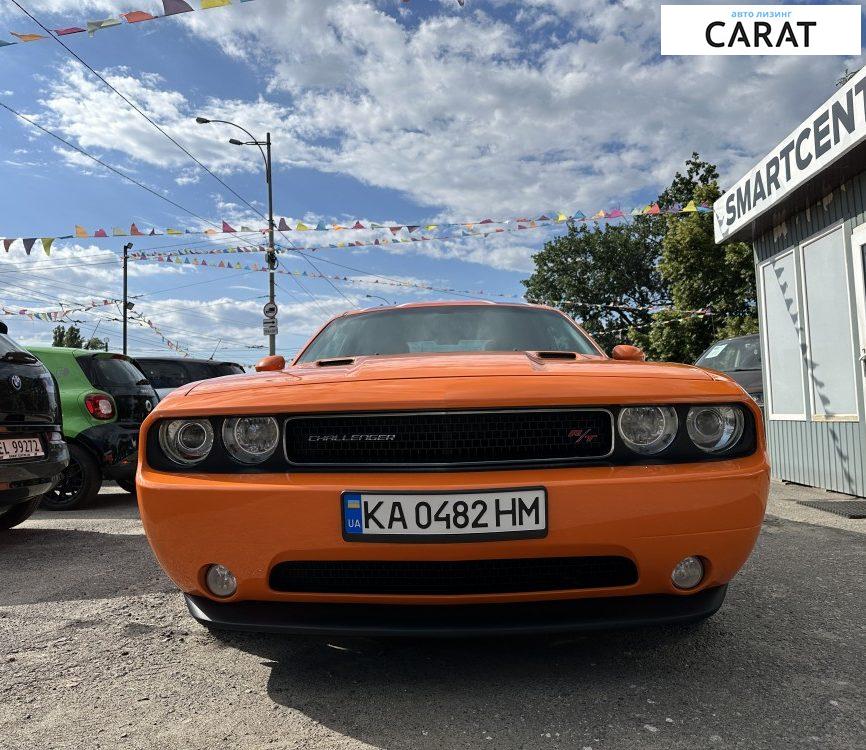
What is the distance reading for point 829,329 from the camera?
6855mm

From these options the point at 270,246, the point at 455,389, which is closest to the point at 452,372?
the point at 455,389

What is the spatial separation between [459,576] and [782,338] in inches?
275

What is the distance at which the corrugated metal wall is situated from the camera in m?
6.31

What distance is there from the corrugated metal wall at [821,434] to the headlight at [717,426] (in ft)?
16.1

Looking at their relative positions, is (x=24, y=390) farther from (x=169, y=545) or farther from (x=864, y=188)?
(x=864, y=188)

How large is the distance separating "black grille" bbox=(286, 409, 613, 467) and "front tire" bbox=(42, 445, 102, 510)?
5074mm

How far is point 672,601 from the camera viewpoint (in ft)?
7.12

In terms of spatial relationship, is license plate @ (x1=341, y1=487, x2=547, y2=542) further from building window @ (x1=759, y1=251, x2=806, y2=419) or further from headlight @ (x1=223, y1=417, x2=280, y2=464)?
building window @ (x1=759, y1=251, x2=806, y2=419)

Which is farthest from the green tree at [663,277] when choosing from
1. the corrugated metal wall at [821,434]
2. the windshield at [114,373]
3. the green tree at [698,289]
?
the windshield at [114,373]

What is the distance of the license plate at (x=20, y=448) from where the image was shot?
14.3ft

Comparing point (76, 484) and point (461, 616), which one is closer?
point (461, 616)

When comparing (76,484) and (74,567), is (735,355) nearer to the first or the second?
(76,484)

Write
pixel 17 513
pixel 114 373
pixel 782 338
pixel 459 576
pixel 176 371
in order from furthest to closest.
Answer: pixel 176 371 → pixel 782 338 → pixel 114 373 → pixel 17 513 → pixel 459 576

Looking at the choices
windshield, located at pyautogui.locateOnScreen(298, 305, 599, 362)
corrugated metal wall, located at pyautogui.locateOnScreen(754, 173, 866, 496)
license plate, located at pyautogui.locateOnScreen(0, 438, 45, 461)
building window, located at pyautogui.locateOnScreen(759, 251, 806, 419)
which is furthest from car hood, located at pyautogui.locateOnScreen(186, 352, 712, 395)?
building window, located at pyautogui.locateOnScreen(759, 251, 806, 419)
